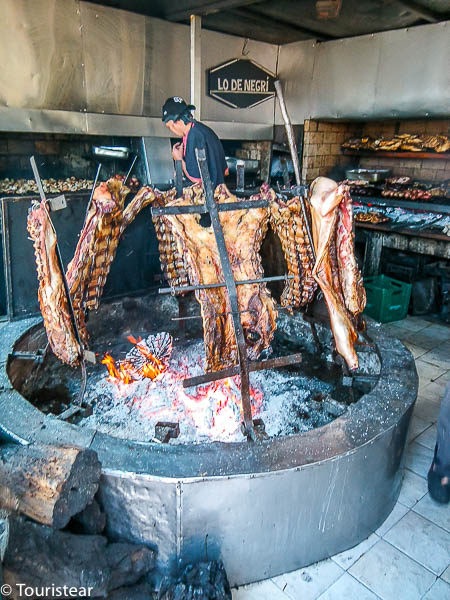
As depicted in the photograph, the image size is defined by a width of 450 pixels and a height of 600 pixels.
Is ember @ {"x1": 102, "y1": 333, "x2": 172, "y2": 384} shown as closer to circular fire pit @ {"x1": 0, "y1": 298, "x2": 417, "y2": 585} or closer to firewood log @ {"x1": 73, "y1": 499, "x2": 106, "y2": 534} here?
circular fire pit @ {"x1": 0, "y1": 298, "x2": 417, "y2": 585}

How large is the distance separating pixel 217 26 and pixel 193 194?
452 cm

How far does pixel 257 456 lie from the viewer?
2.34m

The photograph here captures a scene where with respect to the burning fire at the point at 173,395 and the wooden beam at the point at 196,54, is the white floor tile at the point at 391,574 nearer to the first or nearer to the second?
the burning fire at the point at 173,395

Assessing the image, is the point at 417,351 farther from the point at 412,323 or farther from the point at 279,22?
the point at 279,22

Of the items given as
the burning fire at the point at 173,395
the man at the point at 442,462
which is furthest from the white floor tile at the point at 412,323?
the burning fire at the point at 173,395

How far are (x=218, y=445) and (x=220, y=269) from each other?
117cm

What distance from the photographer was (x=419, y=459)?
3.41 meters

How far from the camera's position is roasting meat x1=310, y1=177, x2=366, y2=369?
10.0 feet

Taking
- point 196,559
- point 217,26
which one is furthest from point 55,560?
point 217,26

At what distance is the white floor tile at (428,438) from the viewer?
3582 mm

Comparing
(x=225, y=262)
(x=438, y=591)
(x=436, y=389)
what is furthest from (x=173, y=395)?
(x=436, y=389)

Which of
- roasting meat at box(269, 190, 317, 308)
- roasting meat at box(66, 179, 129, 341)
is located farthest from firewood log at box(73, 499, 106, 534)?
roasting meat at box(269, 190, 317, 308)

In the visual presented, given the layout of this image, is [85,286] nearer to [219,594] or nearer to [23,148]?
[219,594]

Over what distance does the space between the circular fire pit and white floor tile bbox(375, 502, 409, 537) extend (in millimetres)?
49
